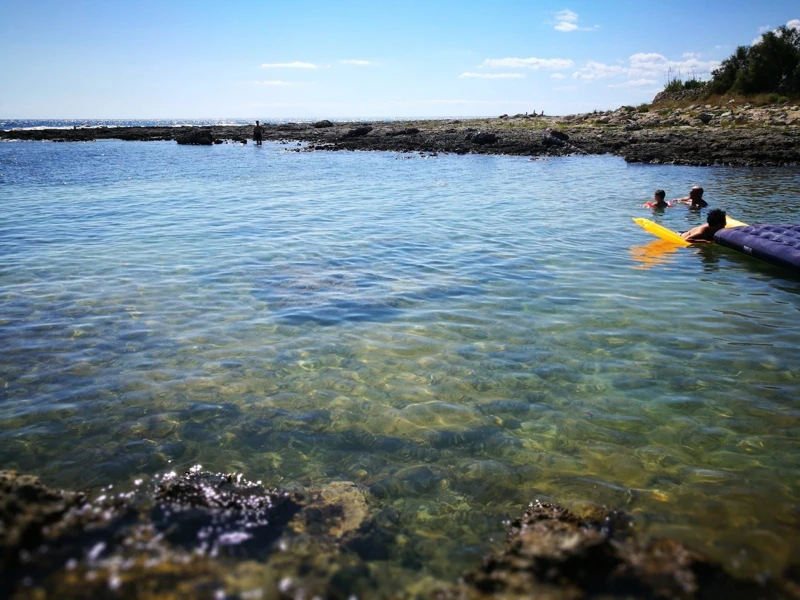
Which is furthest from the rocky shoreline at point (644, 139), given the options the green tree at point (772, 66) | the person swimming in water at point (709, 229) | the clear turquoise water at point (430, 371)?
the person swimming in water at point (709, 229)

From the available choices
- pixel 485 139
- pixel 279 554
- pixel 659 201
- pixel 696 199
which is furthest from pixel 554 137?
pixel 279 554

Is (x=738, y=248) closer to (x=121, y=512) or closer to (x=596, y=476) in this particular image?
(x=596, y=476)

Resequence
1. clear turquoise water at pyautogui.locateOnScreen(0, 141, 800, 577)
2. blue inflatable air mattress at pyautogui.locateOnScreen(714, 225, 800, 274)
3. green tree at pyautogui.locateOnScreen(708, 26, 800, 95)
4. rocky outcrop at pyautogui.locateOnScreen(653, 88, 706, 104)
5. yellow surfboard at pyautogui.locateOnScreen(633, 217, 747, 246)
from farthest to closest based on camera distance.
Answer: rocky outcrop at pyautogui.locateOnScreen(653, 88, 706, 104) → green tree at pyautogui.locateOnScreen(708, 26, 800, 95) → yellow surfboard at pyautogui.locateOnScreen(633, 217, 747, 246) → blue inflatable air mattress at pyautogui.locateOnScreen(714, 225, 800, 274) → clear turquoise water at pyautogui.locateOnScreen(0, 141, 800, 577)

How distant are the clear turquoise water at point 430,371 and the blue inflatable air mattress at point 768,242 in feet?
1.19

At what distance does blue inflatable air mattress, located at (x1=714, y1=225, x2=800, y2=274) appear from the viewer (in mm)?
10461

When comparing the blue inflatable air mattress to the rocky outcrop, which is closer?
the blue inflatable air mattress

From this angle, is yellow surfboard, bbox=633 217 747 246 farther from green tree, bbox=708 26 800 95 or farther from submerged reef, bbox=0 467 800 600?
green tree, bbox=708 26 800 95

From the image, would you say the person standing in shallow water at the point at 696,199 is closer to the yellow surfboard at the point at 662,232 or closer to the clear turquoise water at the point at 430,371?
the clear turquoise water at the point at 430,371

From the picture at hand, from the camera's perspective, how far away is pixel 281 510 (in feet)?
13.3

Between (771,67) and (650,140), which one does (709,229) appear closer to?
(650,140)

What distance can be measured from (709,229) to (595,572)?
1267cm

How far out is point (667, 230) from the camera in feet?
47.0

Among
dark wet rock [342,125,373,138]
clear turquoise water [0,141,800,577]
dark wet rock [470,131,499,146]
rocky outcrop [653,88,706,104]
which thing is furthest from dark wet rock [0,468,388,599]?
rocky outcrop [653,88,706,104]

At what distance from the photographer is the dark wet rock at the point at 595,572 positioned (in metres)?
2.94
